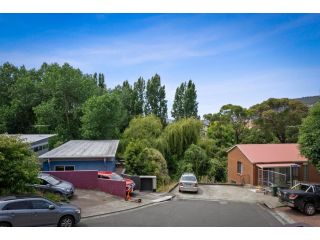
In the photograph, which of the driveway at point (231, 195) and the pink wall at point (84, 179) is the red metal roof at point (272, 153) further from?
the pink wall at point (84, 179)

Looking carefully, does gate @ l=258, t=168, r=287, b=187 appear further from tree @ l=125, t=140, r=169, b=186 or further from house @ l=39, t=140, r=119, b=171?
house @ l=39, t=140, r=119, b=171

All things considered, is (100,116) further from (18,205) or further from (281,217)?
(18,205)

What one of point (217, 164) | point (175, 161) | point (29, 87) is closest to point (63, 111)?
point (29, 87)

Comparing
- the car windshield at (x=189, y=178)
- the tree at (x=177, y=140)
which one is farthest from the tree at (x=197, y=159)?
the car windshield at (x=189, y=178)

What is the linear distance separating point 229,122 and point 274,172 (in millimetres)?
23147

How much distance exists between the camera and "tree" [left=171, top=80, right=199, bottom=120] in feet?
189

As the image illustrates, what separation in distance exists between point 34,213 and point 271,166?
842 inches

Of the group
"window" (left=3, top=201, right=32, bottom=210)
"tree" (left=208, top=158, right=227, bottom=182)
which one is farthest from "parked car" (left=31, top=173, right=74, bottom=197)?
"tree" (left=208, top=158, right=227, bottom=182)

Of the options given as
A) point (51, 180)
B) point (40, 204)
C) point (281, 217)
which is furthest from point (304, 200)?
point (51, 180)

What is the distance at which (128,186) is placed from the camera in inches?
864

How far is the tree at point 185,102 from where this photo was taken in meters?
57.7

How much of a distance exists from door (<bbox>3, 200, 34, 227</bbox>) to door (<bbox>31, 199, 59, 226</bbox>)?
187 millimetres

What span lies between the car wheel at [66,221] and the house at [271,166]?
1916cm

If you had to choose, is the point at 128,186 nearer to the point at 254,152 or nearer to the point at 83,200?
the point at 83,200
